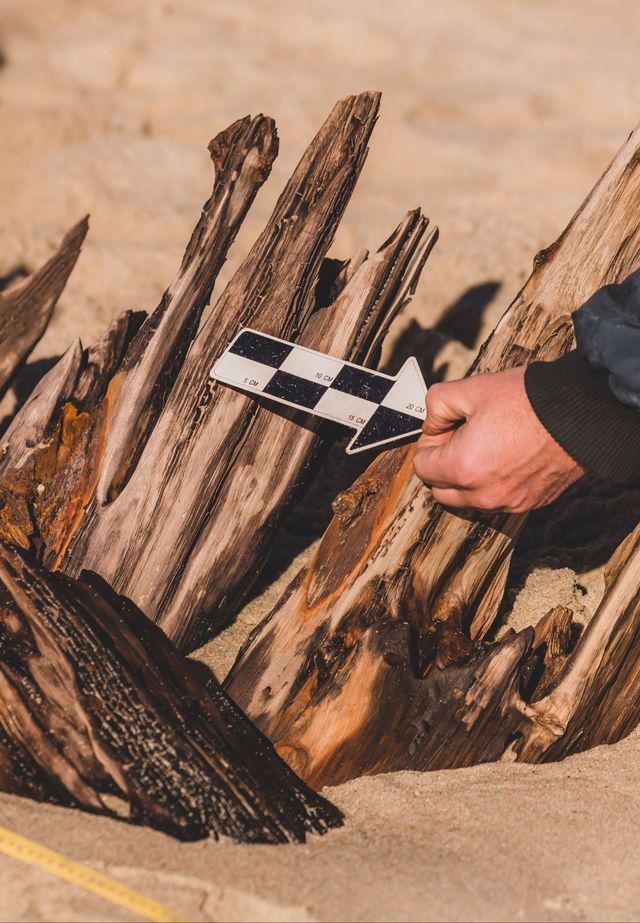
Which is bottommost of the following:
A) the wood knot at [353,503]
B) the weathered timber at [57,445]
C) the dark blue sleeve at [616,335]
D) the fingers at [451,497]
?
the weathered timber at [57,445]

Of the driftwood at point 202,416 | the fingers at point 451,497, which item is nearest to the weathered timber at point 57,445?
the driftwood at point 202,416

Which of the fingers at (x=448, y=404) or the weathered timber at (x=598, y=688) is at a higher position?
the fingers at (x=448, y=404)

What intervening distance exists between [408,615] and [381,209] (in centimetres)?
262

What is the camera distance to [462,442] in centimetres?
183

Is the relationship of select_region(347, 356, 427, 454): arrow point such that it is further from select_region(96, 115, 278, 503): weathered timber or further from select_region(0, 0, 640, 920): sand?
select_region(0, 0, 640, 920): sand

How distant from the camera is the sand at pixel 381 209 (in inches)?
62.8

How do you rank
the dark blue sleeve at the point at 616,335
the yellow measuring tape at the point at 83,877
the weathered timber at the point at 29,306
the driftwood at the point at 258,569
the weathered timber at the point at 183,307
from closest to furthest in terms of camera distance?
the yellow measuring tape at the point at 83,877, the dark blue sleeve at the point at 616,335, the driftwood at the point at 258,569, the weathered timber at the point at 183,307, the weathered timber at the point at 29,306

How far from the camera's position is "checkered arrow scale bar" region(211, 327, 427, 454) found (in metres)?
2.19

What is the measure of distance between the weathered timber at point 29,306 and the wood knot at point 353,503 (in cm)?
106

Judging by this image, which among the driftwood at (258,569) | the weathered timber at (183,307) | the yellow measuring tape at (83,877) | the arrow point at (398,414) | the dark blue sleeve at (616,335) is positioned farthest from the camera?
the weathered timber at (183,307)

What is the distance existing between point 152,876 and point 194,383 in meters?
1.11

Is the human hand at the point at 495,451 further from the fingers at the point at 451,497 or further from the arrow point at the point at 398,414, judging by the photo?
the arrow point at the point at 398,414

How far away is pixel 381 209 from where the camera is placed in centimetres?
432

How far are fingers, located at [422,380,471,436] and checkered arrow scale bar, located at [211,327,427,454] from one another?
218 millimetres
